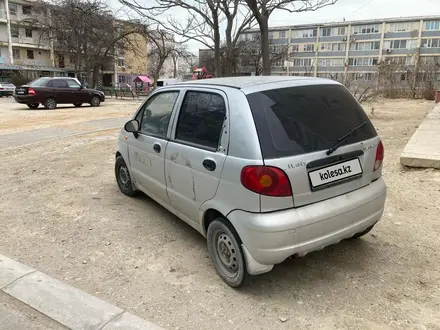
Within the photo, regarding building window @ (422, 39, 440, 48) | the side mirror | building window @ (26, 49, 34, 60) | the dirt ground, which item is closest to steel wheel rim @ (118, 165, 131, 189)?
the dirt ground

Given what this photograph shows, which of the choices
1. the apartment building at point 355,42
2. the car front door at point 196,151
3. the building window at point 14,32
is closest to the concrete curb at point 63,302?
the car front door at point 196,151

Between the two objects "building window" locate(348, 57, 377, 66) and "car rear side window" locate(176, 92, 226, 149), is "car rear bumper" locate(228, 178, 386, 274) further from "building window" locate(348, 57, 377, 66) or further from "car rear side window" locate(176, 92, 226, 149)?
"building window" locate(348, 57, 377, 66)

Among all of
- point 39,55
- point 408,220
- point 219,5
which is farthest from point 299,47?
point 408,220

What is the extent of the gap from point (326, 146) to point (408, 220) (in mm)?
1965

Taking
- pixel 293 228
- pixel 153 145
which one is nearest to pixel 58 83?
pixel 153 145

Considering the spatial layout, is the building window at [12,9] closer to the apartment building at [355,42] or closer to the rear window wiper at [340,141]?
the apartment building at [355,42]

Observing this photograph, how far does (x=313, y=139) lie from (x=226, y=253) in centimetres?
115

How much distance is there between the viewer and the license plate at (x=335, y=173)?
2.64 metres

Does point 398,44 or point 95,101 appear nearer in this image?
point 95,101

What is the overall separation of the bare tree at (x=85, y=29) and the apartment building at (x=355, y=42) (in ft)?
121

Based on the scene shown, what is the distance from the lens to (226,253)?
2.96 meters

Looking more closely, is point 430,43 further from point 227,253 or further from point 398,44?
point 227,253

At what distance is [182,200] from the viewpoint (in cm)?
338

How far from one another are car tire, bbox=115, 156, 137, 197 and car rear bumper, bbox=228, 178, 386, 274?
2495 mm
